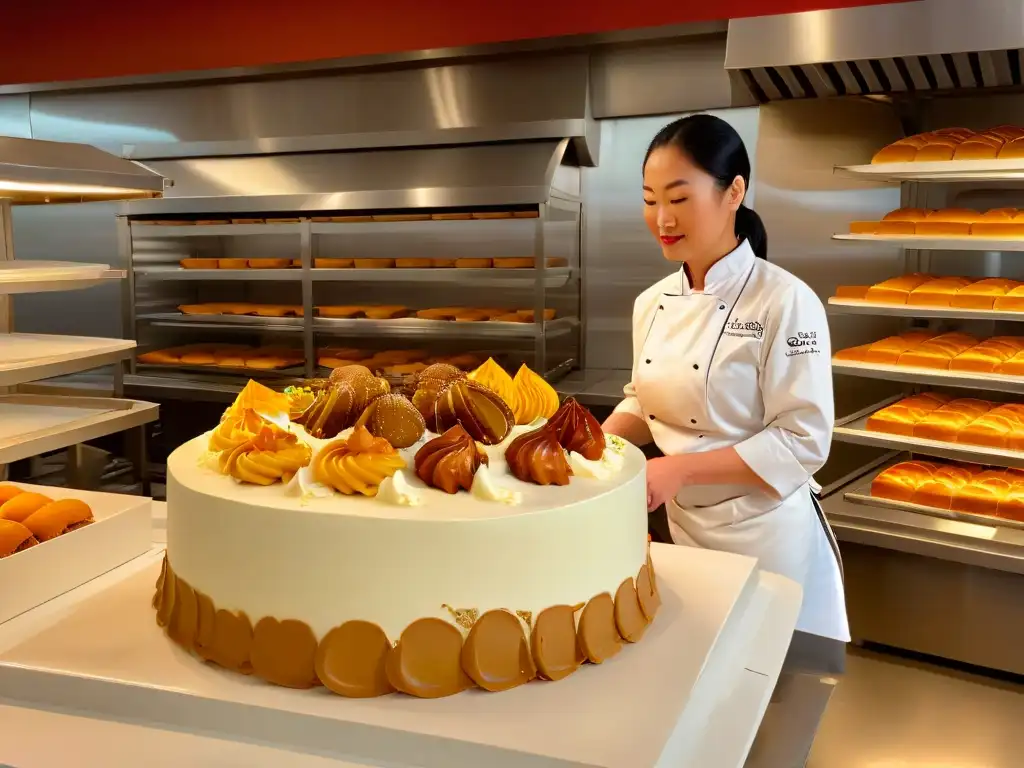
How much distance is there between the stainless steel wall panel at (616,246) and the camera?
12.5 feet

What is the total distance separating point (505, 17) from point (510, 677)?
3218 millimetres

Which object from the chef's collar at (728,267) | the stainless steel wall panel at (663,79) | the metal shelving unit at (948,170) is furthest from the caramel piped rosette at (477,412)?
the stainless steel wall panel at (663,79)

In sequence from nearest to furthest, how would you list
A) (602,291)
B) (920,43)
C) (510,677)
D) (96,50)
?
(510,677), (920,43), (602,291), (96,50)

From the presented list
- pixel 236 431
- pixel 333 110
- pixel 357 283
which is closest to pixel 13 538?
pixel 236 431

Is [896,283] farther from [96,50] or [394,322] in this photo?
[96,50]

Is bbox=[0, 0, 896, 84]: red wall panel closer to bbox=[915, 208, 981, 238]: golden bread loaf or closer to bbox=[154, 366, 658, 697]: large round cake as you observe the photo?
bbox=[915, 208, 981, 238]: golden bread loaf

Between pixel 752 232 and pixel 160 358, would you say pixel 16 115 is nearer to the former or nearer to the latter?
pixel 160 358

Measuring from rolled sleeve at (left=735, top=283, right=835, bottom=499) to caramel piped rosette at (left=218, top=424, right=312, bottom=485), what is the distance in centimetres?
86

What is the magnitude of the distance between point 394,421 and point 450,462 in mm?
150

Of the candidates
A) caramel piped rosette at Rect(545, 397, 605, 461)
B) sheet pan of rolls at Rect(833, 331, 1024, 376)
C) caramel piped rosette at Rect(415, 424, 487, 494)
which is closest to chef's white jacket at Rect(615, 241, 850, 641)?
caramel piped rosette at Rect(545, 397, 605, 461)

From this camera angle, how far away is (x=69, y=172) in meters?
1.76

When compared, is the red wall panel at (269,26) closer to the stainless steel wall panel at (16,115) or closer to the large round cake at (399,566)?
the stainless steel wall panel at (16,115)

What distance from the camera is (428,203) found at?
→ 3.63 metres

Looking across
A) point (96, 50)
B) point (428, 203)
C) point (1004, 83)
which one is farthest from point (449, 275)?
point (96, 50)
